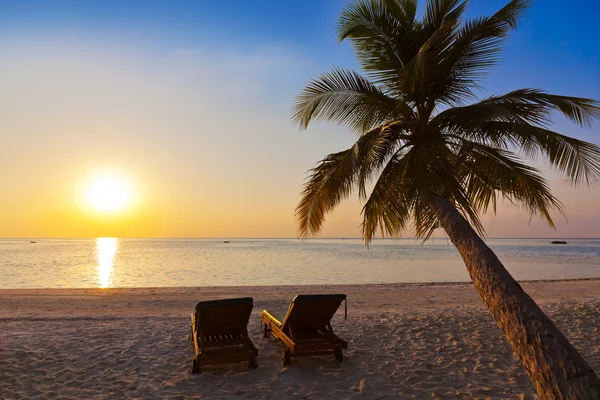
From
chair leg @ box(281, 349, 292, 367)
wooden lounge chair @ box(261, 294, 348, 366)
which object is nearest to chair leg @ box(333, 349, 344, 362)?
wooden lounge chair @ box(261, 294, 348, 366)

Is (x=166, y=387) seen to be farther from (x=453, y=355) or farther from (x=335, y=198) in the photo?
(x=453, y=355)

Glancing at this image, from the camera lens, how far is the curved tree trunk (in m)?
3.54

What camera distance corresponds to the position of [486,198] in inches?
291

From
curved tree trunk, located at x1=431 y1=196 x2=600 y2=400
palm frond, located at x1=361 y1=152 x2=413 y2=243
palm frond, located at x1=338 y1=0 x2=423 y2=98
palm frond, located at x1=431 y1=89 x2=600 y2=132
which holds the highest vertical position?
palm frond, located at x1=338 y1=0 x2=423 y2=98

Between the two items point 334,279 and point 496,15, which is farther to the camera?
point 334,279

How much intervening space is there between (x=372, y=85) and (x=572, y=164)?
332 centimetres

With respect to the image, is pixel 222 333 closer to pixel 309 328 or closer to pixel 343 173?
pixel 309 328

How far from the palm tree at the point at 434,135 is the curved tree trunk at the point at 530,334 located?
24 mm

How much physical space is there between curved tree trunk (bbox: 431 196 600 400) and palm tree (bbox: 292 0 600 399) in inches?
0.9

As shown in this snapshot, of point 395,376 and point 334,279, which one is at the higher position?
point 395,376

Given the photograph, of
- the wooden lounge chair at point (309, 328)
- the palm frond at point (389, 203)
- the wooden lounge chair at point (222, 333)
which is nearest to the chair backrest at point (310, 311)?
the wooden lounge chair at point (309, 328)

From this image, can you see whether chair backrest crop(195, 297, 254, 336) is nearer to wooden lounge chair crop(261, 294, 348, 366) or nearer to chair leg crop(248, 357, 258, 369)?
chair leg crop(248, 357, 258, 369)

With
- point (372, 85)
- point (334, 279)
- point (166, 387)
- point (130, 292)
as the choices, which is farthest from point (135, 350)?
point (334, 279)

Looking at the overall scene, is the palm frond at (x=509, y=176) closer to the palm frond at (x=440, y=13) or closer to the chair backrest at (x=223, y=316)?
the palm frond at (x=440, y=13)
